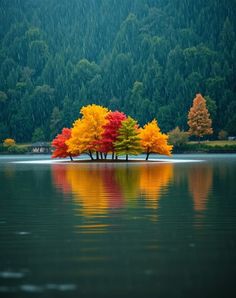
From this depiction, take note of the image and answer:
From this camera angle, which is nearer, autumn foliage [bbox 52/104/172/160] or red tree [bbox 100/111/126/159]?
autumn foliage [bbox 52/104/172/160]

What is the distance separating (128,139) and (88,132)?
715 cm

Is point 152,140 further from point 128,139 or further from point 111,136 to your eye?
point 111,136

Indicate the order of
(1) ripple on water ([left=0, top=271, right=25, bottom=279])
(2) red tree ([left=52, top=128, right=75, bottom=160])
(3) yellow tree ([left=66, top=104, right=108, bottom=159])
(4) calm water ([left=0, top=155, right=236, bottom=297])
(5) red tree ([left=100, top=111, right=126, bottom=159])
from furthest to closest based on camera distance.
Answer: (2) red tree ([left=52, top=128, right=75, bottom=160]) → (3) yellow tree ([left=66, top=104, right=108, bottom=159]) → (5) red tree ([left=100, top=111, right=126, bottom=159]) → (1) ripple on water ([left=0, top=271, right=25, bottom=279]) → (4) calm water ([left=0, top=155, right=236, bottom=297])

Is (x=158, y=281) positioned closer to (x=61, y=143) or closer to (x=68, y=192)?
(x=68, y=192)

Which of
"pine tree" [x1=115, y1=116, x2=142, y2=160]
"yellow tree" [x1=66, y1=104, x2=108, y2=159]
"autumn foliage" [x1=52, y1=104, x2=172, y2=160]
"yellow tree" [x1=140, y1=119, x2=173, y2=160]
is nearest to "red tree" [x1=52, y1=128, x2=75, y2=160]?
"autumn foliage" [x1=52, y1=104, x2=172, y2=160]

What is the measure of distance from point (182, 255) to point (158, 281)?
305 centimetres

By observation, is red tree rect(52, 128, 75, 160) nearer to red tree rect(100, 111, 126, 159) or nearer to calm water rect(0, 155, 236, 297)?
red tree rect(100, 111, 126, 159)

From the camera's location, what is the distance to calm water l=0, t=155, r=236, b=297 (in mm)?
13664

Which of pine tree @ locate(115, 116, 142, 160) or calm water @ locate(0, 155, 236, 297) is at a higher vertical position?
pine tree @ locate(115, 116, 142, 160)

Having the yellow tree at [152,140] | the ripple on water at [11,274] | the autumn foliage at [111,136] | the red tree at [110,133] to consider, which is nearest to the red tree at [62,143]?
the autumn foliage at [111,136]

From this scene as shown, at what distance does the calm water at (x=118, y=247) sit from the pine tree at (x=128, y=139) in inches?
3020

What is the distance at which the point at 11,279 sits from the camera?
47.2 ft

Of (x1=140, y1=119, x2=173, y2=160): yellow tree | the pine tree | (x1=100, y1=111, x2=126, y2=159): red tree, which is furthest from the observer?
(x1=140, y1=119, x2=173, y2=160): yellow tree

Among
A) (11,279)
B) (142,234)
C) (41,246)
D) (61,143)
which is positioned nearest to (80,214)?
(142,234)
